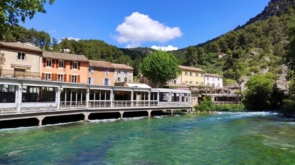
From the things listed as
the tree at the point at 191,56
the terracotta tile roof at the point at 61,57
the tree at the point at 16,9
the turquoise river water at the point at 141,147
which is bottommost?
the turquoise river water at the point at 141,147

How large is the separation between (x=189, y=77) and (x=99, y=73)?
32.4 metres

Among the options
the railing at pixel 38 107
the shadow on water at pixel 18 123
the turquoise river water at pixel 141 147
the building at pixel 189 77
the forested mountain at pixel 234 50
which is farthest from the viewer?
the forested mountain at pixel 234 50

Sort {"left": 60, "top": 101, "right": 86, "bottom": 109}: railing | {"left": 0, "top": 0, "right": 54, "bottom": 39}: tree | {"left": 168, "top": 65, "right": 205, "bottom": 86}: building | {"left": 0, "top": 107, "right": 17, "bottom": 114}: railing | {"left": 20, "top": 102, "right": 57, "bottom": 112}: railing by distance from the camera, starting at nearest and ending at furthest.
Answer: {"left": 0, "top": 0, "right": 54, "bottom": 39}: tree < {"left": 0, "top": 107, "right": 17, "bottom": 114}: railing < {"left": 20, "top": 102, "right": 57, "bottom": 112}: railing < {"left": 60, "top": 101, "right": 86, "bottom": 109}: railing < {"left": 168, "top": 65, "right": 205, "bottom": 86}: building

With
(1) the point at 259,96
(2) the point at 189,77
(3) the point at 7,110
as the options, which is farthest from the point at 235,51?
(3) the point at 7,110

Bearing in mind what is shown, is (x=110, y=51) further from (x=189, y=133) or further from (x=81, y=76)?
(x=189, y=133)

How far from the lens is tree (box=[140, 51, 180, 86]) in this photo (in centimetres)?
5525

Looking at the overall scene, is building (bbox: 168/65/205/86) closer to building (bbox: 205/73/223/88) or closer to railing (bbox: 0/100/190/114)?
building (bbox: 205/73/223/88)

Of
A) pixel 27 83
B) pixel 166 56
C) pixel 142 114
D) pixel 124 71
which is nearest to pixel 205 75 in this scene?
pixel 166 56

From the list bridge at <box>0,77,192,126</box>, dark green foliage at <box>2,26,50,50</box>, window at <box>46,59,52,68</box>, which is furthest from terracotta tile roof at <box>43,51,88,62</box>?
dark green foliage at <box>2,26,50,50</box>

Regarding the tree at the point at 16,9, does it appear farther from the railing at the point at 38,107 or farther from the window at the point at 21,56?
the window at the point at 21,56

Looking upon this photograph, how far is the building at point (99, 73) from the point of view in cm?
4503

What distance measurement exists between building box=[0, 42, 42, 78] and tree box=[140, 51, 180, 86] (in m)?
27.7

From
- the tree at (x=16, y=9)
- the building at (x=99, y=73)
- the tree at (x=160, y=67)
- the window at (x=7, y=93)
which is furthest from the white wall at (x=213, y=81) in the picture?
the tree at (x=16, y=9)

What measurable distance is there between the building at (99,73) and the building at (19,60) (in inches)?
489
